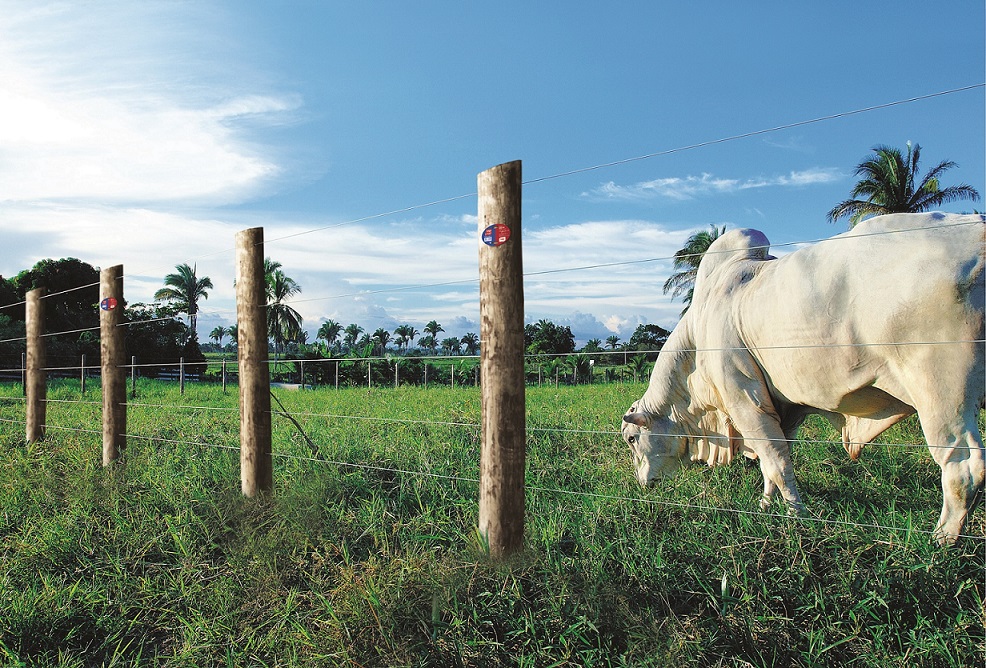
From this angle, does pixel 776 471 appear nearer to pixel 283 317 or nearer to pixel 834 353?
pixel 834 353

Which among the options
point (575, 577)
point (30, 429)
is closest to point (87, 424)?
point (30, 429)

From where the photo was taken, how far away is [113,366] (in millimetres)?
6418

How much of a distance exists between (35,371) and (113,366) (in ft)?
6.80

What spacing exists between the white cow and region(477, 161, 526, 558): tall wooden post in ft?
4.59

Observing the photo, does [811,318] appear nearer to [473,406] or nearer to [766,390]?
[766,390]

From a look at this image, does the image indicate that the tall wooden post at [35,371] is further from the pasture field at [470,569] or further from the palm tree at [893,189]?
the palm tree at [893,189]

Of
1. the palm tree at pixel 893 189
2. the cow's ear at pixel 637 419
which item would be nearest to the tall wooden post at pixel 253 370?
the cow's ear at pixel 637 419

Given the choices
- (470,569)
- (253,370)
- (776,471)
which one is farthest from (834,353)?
(253,370)

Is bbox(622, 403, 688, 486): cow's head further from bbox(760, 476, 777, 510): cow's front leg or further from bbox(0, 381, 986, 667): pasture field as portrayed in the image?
bbox(760, 476, 777, 510): cow's front leg

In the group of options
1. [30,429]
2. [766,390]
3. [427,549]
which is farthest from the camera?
[30,429]

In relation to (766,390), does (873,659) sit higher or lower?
lower

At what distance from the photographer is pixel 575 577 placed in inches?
129

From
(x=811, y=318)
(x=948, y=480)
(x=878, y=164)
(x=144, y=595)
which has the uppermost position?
(x=878, y=164)

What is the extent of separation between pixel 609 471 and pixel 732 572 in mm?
2164
